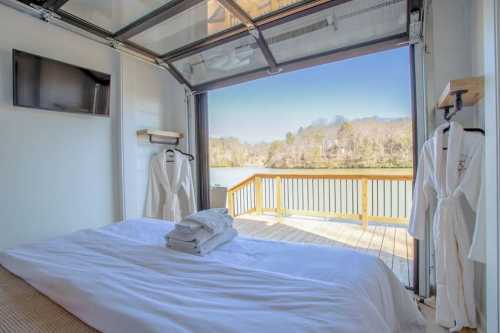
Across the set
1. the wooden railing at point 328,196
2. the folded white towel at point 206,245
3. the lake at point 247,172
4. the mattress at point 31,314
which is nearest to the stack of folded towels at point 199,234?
the folded white towel at point 206,245

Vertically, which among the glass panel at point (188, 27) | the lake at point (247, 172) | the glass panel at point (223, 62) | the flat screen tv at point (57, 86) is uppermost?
the glass panel at point (188, 27)

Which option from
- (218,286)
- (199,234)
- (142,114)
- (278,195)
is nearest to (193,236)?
(199,234)

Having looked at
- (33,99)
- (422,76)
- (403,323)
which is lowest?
(403,323)

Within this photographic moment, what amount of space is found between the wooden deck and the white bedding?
153 cm

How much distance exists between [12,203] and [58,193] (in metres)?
0.30

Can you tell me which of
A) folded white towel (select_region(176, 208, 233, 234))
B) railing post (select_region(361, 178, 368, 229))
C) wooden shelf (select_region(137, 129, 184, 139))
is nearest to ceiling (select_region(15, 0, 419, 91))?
wooden shelf (select_region(137, 129, 184, 139))

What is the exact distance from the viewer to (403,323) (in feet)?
4.01

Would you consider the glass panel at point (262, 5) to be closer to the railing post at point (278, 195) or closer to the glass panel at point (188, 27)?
the glass panel at point (188, 27)

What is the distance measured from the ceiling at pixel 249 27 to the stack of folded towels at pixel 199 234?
1582 mm

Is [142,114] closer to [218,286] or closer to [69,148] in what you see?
[69,148]

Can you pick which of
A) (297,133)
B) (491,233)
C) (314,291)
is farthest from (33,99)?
(297,133)

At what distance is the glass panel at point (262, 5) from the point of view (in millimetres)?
1799

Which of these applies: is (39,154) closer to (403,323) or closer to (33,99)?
(33,99)

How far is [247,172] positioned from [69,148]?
9.89 ft
